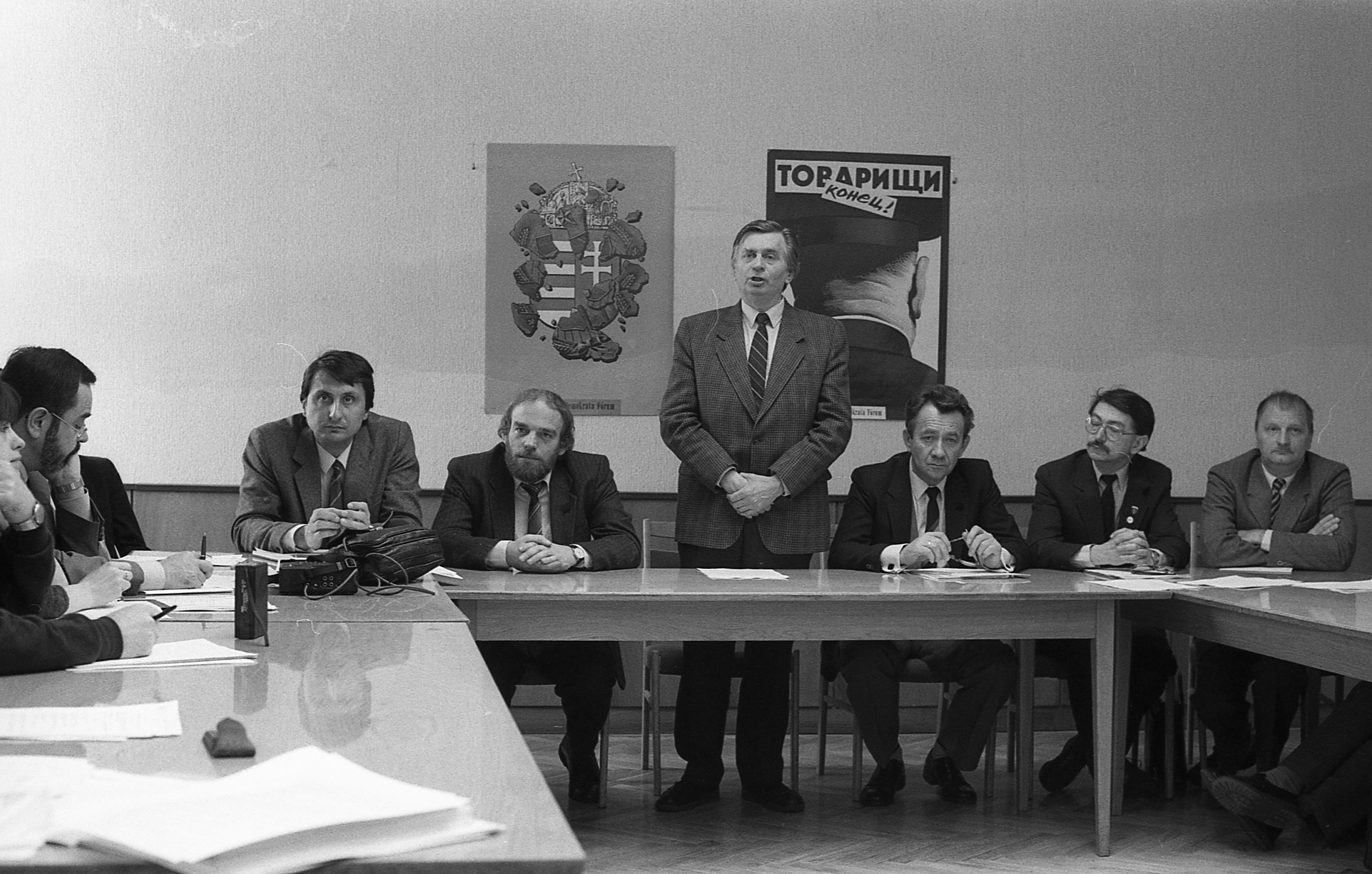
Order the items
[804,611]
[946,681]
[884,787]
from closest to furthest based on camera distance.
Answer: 1. [804,611]
2. [946,681]
3. [884,787]

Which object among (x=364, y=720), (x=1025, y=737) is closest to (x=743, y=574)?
(x=1025, y=737)

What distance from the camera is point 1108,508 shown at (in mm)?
4645

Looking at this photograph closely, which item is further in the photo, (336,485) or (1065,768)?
(1065,768)

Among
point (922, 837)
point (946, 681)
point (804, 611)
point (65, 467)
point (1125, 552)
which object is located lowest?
point (922, 837)

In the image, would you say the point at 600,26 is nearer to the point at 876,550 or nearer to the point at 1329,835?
the point at 876,550

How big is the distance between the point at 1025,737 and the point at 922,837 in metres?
0.49

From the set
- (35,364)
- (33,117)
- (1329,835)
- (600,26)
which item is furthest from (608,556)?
(33,117)

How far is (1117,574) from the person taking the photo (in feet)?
13.9

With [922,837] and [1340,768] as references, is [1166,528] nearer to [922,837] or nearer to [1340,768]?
[1340,768]

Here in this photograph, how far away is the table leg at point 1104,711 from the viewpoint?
146 inches

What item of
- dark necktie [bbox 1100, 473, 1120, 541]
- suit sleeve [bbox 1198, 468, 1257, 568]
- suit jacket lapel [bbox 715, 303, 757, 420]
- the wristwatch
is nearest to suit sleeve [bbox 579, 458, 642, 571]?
suit jacket lapel [bbox 715, 303, 757, 420]

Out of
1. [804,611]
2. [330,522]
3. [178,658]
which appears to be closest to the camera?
[178,658]

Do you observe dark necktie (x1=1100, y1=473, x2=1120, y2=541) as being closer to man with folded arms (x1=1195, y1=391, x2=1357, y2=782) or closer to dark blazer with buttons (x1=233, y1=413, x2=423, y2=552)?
man with folded arms (x1=1195, y1=391, x2=1357, y2=782)

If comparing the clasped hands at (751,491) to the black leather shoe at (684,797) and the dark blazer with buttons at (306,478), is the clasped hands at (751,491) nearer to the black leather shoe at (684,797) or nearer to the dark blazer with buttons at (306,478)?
the black leather shoe at (684,797)
